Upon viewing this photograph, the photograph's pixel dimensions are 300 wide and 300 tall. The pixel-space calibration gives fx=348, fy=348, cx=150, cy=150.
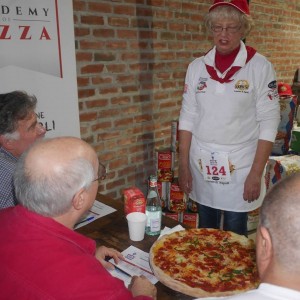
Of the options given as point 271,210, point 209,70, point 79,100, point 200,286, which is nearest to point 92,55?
point 79,100

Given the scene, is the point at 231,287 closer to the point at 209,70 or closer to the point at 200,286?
the point at 200,286

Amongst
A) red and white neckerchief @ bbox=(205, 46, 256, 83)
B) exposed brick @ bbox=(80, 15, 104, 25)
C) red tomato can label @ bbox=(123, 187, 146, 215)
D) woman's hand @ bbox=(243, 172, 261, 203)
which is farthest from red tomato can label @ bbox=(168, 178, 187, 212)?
exposed brick @ bbox=(80, 15, 104, 25)

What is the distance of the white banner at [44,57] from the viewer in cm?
195

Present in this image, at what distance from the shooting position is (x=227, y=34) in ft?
6.32

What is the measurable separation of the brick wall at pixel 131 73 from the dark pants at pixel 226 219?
78cm

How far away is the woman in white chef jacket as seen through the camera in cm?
196

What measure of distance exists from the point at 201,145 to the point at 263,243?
4.46 feet

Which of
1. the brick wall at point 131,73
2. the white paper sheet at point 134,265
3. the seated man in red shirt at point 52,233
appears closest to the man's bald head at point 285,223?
the seated man in red shirt at point 52,233

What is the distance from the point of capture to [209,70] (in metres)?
2.05

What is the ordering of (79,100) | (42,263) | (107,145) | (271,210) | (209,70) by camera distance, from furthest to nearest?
(107,145), (79,100), (209,70), (42,263), (271,210)

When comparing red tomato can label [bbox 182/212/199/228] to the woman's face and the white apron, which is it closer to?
the white apron

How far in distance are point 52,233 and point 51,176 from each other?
0.51 ft

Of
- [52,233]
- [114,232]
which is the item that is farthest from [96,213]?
[52,233]

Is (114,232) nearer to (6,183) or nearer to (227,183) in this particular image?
(6,183)
